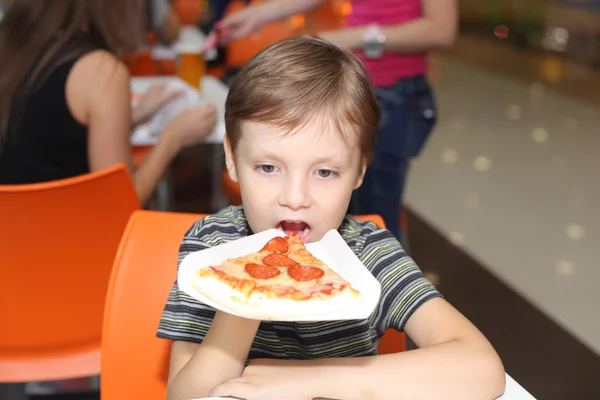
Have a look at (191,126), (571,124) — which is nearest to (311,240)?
(191,126)

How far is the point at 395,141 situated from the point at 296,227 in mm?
1295

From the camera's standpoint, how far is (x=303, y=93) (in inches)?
47.7

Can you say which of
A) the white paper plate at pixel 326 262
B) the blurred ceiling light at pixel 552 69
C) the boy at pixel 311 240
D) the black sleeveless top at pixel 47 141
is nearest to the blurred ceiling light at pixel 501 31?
the blurred ceiling light at pixel 552 69

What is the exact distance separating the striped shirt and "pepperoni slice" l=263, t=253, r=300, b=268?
269mm

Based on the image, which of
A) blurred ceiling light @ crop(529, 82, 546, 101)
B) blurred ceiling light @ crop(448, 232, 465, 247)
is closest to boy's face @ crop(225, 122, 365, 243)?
blurred ceiling light @ crop(448, 232, 465, 247)

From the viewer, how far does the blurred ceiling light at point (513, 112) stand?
6160 mm

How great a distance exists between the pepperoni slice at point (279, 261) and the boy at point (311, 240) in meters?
0.11

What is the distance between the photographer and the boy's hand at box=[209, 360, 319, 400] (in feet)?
3.31

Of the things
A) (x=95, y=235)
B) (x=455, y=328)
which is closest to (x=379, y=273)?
(x=455, y=328)

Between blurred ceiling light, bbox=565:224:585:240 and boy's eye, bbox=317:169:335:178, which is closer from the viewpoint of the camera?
boy's eye, bbox=317:169:335:178

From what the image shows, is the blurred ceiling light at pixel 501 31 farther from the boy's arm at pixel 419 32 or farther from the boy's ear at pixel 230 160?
the boy's ear at pixel 230 160

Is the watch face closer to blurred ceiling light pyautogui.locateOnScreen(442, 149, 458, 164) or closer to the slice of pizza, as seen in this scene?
the slice of pizza

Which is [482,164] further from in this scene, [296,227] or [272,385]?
[272,385]

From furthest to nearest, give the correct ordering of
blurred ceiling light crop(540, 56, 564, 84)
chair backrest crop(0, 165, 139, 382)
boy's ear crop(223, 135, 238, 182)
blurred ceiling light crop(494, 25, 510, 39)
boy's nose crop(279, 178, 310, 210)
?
1. blurred ceiling light crop(494, 25, 510, 39)
2. blurred ceiling light crop(540, 56, 564, 84)
3. chair backrest crop(0, 165, 139, 382)
4. boy's ear crop(223, 135, 238, 182)
5. boy's nose crop(279, 178, 310, 210)
